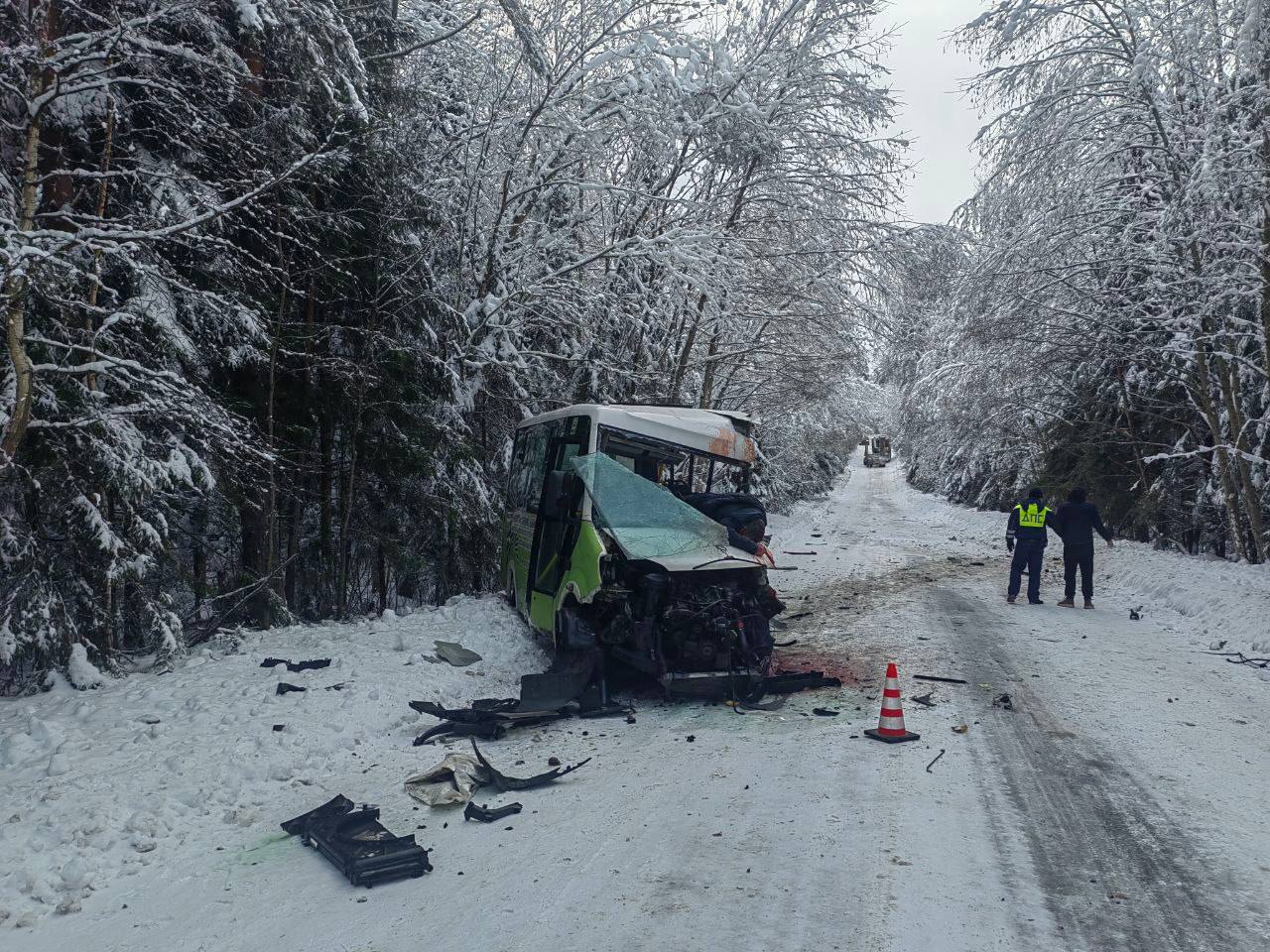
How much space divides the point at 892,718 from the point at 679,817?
2.22 metres

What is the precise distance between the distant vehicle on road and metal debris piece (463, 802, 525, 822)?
8610cm

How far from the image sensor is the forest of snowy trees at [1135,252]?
12.5m

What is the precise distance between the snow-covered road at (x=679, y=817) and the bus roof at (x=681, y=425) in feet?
8.27

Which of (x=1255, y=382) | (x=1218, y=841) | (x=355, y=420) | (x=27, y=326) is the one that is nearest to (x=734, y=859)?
(x=1218, y=841)

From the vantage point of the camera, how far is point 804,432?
32.2 metres

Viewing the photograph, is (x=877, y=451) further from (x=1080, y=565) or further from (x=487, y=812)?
(x=487, y=812)

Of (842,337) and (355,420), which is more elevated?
(842,337)

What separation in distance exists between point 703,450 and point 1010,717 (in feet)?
13.0

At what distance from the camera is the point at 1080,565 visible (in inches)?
527

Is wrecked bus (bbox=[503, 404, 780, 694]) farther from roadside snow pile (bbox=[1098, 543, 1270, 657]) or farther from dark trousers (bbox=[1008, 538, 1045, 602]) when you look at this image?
roadside snow pile (bbox=[1098, 543, 1270, 657])

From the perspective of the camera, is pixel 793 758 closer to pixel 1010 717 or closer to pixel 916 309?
pixel 1010 717

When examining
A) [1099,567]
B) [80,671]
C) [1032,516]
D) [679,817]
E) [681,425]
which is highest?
[681,425]

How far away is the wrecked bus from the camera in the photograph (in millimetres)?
7711

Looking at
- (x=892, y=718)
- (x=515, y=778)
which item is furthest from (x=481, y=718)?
(x=892, y=718)
